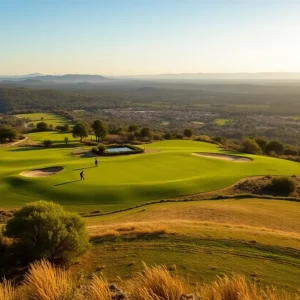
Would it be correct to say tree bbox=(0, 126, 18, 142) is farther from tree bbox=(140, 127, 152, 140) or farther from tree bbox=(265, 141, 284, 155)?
tree bbox=(265, 141, 284, 155)

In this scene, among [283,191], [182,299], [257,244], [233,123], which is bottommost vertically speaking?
[233,123]

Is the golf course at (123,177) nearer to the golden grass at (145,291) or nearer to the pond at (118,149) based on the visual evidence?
the pond at (118,149)

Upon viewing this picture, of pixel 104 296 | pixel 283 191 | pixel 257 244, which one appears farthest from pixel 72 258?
pixel 283 191

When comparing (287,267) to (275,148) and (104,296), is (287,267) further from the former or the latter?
(275,148)

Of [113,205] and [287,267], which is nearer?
[287,267]

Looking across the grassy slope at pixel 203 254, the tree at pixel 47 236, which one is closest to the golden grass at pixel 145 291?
the grassy slope at pixel 203 254

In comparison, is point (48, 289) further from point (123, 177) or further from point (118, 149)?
point (118, 149)

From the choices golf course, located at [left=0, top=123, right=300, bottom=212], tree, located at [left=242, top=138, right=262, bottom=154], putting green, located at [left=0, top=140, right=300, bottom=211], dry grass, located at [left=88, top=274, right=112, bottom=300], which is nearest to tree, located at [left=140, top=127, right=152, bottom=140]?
tree, located at [left=242, top=138, right=262, bottom=154]
